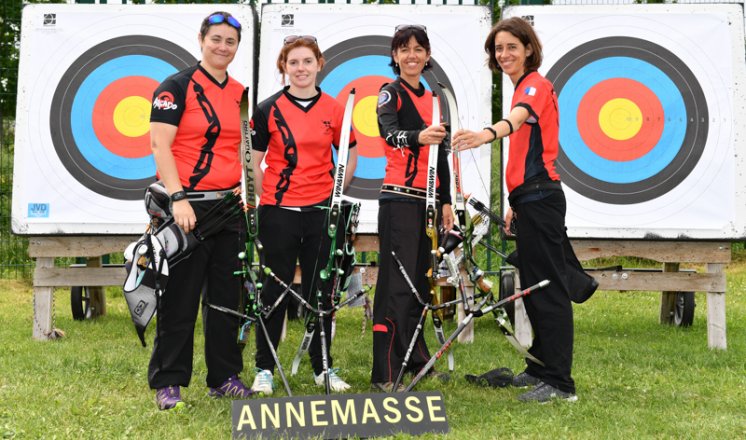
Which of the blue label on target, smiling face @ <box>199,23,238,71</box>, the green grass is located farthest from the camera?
the blue label on target

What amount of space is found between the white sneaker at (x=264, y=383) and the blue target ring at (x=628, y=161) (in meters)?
2.86

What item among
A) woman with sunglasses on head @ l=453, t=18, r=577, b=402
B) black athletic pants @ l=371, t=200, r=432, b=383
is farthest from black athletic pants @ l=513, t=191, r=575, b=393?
black athletic pants @ l=371, t=200, r=432, b=383

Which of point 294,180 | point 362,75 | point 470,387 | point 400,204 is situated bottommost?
point 470,387

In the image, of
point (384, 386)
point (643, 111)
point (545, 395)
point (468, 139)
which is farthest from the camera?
point (643, 111)

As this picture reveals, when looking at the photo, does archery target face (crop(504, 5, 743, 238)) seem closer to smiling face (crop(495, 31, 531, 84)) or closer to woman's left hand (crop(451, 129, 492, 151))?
smiling face (crop(495, 31, 531, 84))

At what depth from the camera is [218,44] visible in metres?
4.07

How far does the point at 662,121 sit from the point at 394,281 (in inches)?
112

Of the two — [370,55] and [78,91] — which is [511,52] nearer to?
[370,55]

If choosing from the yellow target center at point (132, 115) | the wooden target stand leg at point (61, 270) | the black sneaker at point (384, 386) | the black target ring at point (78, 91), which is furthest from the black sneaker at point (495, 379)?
the yellow target center at point (132, 115)

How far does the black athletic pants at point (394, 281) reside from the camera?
4395 millimetres

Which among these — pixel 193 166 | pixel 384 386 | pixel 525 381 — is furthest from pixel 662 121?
pixel 193 166

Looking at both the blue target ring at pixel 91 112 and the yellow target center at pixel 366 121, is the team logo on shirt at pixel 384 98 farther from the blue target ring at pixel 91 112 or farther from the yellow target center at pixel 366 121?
the blue target ring at pixel 91 112

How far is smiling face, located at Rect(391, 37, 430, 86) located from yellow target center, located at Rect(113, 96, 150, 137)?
2.62 metres

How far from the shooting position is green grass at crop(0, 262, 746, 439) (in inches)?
147
